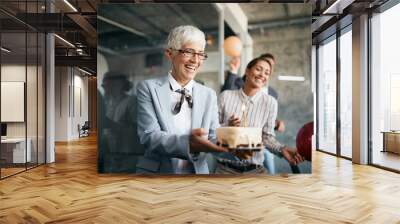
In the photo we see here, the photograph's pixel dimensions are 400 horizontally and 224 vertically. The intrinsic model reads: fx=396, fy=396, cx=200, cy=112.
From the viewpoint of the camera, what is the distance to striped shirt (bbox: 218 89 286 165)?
6.29 meters

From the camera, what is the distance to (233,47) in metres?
6.30

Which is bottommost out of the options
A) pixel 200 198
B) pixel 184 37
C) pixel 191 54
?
pixel 200 198

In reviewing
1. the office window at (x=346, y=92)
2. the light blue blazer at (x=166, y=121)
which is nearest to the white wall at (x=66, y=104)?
the light blue blazer at (x=166, y=121)

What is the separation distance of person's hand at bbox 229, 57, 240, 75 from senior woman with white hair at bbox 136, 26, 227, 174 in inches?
17.1

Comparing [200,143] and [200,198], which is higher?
[200,143]

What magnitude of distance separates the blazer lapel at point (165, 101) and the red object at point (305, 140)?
6.69ft

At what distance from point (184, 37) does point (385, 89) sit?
13.5ft

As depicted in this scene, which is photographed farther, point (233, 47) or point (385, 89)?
point (385, 89)

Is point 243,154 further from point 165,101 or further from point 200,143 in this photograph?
point 165,101

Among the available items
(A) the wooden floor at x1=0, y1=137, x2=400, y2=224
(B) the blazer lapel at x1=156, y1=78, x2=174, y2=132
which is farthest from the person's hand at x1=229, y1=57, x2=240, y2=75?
(A) the wooden floor at x1=0, y1=137, x2=400, y2=224

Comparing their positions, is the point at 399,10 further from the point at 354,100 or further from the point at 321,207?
the point at 321,207

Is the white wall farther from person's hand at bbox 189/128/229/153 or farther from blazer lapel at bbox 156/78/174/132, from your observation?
person's hand at bbox 189/128/229/153

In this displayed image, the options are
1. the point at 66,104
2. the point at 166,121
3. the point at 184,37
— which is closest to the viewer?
the point at 166,121

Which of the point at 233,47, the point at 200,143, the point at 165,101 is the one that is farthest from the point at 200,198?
the point at 233,47
